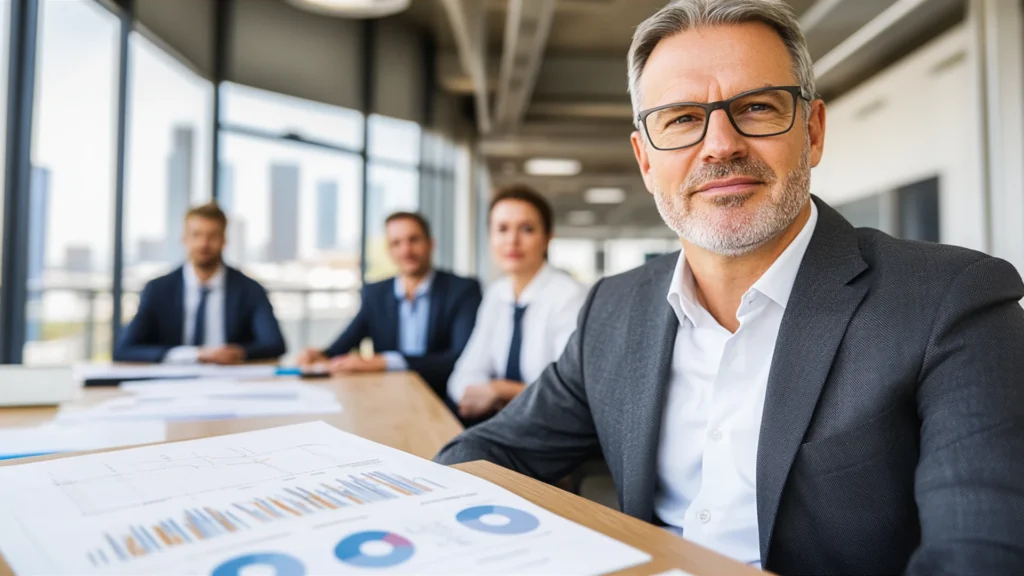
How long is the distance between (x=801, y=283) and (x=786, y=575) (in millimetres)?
428

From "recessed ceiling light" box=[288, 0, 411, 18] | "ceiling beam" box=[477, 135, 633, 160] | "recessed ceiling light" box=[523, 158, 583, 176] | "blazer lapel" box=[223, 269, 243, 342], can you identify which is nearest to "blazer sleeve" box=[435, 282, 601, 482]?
"blazer lapel" box=[223, 269, 243, 342]

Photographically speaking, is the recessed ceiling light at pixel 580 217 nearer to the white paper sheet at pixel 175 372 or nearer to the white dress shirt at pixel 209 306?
the white dress shirt at pixel 209 306

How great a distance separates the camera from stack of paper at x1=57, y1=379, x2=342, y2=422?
60.9 inches

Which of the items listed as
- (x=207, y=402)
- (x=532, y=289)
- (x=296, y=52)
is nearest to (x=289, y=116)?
(x=296, y=52)

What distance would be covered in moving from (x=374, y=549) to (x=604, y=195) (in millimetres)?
15686

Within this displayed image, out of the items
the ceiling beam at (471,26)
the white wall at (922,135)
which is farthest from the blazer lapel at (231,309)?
the white wall at (922,135)

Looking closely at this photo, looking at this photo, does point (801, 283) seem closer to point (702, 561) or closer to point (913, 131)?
point (702, 561)

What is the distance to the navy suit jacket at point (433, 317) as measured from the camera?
3445 millimetres

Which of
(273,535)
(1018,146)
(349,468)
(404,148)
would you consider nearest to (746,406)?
(349,468)

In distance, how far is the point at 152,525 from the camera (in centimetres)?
64

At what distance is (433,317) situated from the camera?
3.48 meters

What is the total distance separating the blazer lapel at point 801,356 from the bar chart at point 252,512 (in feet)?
1.58

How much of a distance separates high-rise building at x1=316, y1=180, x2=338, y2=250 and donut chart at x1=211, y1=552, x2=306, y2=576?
5614 mm

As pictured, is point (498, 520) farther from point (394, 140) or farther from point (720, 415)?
point (394, 140)
